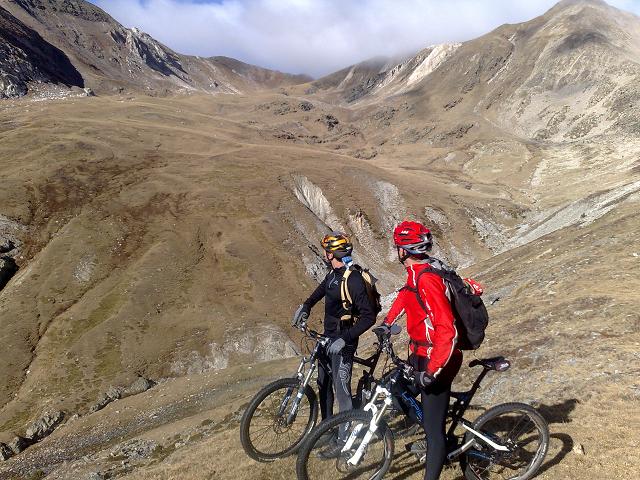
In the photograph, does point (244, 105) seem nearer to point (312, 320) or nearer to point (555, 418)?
point (312, 320)

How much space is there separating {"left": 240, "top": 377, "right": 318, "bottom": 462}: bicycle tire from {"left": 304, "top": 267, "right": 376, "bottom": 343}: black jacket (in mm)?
1289

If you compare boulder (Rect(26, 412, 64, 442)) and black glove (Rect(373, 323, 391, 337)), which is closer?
black glove (Rect(373, 323, 391, 337))

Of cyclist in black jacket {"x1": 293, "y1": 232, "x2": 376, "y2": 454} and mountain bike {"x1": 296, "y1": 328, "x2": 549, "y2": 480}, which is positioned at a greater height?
cyclist in black jacket {"x1": 293, "y1": 232, "x2": 376, "y2": 454}

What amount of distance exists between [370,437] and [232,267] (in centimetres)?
3418

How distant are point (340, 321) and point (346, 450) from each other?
7.76 ft

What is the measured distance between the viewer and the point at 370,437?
6594 mm

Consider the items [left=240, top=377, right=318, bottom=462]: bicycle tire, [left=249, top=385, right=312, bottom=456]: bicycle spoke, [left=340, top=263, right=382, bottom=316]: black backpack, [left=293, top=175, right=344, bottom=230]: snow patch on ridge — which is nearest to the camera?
[left=340, top=263, right=382, bottom=316]: black backpack

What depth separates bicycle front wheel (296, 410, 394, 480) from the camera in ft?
21.0

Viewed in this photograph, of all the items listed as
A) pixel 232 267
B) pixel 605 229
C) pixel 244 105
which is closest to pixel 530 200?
pixel 605 229

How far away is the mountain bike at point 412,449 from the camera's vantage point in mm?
6519

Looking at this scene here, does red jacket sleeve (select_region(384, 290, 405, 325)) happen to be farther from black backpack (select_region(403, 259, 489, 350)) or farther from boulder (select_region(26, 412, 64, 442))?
boulder (select_region(26, 412, 64, 442))

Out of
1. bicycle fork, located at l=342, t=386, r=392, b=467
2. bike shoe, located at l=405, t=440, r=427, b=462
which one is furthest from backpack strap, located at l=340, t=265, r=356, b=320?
bike shoe, located at l=405, t=440, r=427, b=462

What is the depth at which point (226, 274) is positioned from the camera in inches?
1524

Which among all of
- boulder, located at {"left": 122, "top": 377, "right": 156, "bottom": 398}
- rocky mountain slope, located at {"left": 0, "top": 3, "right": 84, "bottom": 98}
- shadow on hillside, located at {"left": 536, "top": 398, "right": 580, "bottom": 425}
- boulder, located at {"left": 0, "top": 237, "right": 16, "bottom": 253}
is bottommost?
shadow on hillside, located at {"left": 536, "top": 398, "right": 580, "bottom": 425}
